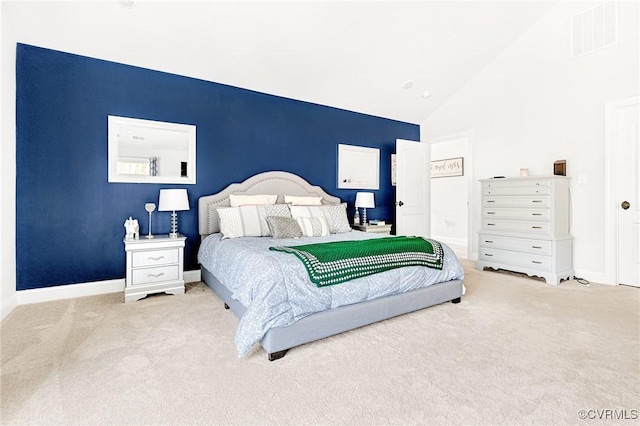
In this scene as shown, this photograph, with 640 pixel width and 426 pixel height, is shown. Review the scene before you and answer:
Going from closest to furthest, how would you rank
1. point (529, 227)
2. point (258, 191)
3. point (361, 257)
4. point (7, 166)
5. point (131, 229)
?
point (361, 257) < point (7, 166) < point (131, 229) < point (529, 227) < point (258, 191)

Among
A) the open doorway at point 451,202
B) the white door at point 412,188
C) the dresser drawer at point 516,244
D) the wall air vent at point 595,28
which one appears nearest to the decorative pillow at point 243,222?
the white door at point 412,188

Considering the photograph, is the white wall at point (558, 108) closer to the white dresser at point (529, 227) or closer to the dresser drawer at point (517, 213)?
the white dresser at point (529, 227)

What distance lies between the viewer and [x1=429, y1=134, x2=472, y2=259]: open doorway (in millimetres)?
7027

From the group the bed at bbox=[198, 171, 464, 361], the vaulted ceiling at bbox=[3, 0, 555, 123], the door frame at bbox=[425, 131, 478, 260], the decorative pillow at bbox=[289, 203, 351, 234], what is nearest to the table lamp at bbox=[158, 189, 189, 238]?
the bed at bbox=[198, 171, 464, 361]

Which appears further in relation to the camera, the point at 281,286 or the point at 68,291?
the point at 68,291

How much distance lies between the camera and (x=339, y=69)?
4297mm

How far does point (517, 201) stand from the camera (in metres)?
4.28

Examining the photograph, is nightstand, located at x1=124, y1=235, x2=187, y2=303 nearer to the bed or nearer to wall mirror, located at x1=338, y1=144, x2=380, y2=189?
the bed

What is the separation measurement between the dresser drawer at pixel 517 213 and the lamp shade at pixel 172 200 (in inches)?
159

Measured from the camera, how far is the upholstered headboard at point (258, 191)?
13.2 feet

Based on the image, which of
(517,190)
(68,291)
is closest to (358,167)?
(517,190)

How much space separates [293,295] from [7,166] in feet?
9.72

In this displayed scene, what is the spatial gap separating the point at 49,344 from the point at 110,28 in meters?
2.87

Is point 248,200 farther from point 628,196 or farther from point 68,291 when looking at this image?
point 628,196
